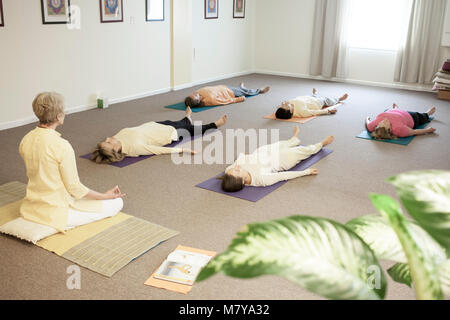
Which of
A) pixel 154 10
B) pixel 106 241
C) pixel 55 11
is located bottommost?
pixel 106 241

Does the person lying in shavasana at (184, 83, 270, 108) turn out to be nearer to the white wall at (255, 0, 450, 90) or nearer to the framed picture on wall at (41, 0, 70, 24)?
the framed picture on wall at (41, 0, 70, 24)

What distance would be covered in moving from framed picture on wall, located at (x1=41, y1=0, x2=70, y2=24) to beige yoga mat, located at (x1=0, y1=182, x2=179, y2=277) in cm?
271

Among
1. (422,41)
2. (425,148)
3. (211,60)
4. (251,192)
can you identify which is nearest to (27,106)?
(251,192)

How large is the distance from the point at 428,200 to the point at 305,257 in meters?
0.16

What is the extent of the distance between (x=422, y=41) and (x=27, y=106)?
588 cm

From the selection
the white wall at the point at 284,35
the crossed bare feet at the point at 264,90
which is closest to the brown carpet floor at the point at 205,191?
the crossed bare feet at the point at 264,90

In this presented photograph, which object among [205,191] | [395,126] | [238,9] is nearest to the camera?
[205,191]

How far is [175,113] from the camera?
18.0ft

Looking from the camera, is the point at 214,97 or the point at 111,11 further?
the point at 214,97

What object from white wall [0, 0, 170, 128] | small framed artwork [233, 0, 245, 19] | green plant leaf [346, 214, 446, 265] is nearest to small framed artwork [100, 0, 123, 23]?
white wall [0, 0, 170, 128]

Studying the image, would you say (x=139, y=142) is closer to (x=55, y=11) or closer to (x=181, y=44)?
(x=55, y=11)

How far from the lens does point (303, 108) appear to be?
535 centimetres

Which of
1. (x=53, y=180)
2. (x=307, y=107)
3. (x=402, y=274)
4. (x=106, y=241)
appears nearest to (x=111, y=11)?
(x=307, y=107)

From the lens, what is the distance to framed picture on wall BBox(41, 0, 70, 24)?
4.75 meters
